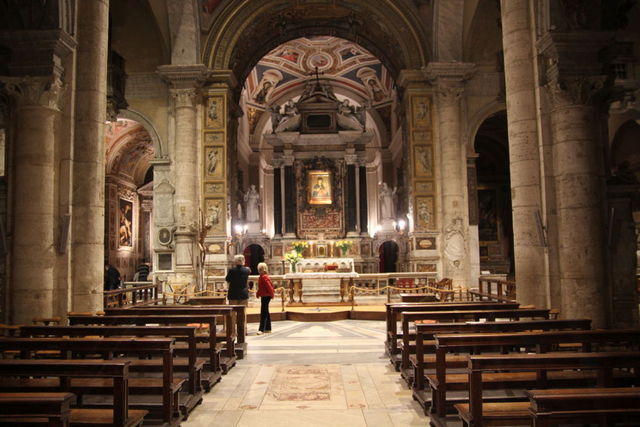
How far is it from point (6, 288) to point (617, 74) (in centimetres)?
953

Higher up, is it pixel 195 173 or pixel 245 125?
pixel 245 125

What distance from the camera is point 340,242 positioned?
24.9 m

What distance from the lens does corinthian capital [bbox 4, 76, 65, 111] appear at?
8008 millimetres

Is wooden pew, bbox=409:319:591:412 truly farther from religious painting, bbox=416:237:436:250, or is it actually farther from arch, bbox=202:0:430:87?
arch, bbox=202:0:430:87

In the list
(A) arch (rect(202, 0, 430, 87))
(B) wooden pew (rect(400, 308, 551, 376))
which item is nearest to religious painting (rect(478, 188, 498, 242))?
(A) arch (rect(202, 0, 430, 87))

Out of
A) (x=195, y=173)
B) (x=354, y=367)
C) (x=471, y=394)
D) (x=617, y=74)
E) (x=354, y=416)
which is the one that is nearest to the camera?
(x=471, y=394)

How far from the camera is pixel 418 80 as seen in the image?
18062 millimetres

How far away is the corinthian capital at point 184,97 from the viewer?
17250mm

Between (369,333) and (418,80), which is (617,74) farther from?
(418,80)

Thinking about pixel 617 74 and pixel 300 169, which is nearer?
pixel 617 74

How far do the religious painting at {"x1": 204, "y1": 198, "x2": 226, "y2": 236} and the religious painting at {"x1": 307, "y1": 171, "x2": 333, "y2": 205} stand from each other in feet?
34.1

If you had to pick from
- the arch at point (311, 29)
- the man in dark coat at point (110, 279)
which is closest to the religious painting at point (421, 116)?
the arch at point (311, 29)

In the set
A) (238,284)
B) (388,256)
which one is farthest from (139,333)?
(388,256)

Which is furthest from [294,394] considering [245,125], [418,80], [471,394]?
[245,125]
